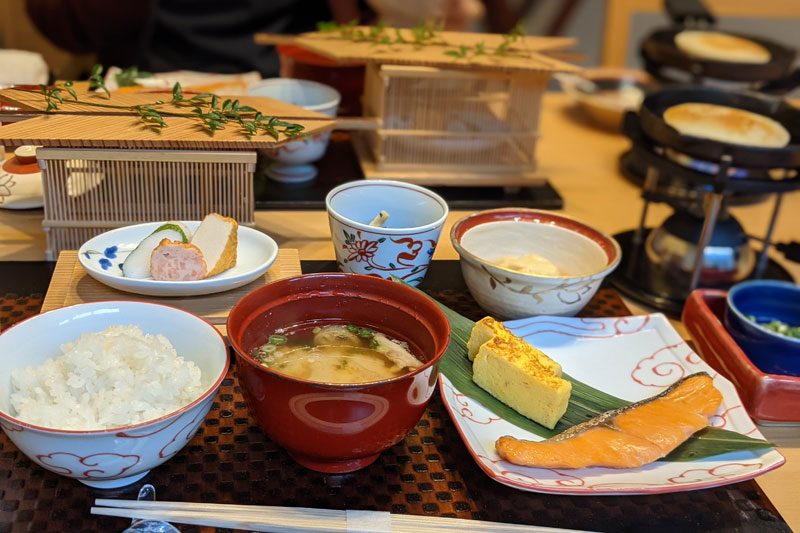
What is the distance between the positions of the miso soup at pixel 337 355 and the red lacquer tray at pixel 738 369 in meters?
0.52

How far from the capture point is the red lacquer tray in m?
1.04

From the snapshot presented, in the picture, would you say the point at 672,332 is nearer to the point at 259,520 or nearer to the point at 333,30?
the point at 259,520

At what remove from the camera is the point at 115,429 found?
2.36 feet

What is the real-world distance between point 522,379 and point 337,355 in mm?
242

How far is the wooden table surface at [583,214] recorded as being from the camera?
104cm

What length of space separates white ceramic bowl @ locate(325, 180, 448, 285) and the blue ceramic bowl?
0.51 meters

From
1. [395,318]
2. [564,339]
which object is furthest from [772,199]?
[395,318]

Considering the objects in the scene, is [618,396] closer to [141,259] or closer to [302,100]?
[141,259]

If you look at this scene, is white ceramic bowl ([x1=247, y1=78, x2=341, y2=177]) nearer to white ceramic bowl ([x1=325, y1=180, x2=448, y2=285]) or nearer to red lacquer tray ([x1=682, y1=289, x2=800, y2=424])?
white ceramic bowl ([x1=325, y1=180, x2=448, y2=285])

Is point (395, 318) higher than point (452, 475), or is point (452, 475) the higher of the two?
point (395, 318)

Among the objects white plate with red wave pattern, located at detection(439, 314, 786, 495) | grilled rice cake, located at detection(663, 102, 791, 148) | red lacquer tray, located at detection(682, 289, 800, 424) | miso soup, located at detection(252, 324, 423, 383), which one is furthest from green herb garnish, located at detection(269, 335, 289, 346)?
grilled rice cake, located at detection(663, 102, 791, 148)

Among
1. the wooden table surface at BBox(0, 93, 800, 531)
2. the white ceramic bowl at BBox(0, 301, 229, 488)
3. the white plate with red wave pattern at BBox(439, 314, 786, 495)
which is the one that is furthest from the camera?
the wooden table surface at BBox(0, 93, 800, 531)

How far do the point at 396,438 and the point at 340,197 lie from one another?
1.72ft

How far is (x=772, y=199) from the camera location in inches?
80.4
